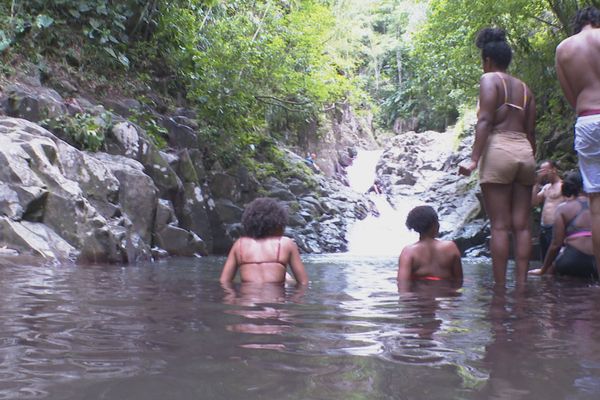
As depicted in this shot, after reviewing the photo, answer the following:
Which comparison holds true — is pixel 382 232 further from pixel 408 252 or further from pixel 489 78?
pixel 489 78

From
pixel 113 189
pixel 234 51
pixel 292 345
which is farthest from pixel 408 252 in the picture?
pixel 234 51

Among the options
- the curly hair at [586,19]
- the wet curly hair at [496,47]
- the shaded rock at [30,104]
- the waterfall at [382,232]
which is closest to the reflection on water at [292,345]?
the curly hair at [586,19]

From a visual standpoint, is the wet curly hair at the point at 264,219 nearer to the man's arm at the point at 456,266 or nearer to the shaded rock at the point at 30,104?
the man's arm at the point at 456,266

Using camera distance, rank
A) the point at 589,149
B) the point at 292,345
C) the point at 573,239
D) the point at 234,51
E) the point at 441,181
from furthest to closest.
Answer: the point at 441,181, the point at 234,51, the point at 573,239, the point at 589,149, the point at 292,345

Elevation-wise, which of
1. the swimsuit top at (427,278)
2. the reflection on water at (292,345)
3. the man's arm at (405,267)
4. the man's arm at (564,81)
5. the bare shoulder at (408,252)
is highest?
the man's arm at (564,81)

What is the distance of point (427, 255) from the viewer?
513 centimetres

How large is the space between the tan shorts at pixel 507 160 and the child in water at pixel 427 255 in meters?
0.57

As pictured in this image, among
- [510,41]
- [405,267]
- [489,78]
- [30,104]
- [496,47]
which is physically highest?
[510,41]

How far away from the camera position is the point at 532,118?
518 centimetres

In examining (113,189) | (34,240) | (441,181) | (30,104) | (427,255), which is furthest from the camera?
(441,181)

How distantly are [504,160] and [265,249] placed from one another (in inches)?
81.8

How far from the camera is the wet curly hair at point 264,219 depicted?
4594 millimetres

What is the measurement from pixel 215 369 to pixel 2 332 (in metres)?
1.05

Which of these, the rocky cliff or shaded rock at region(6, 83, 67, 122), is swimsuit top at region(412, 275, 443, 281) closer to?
the rocky cliff
